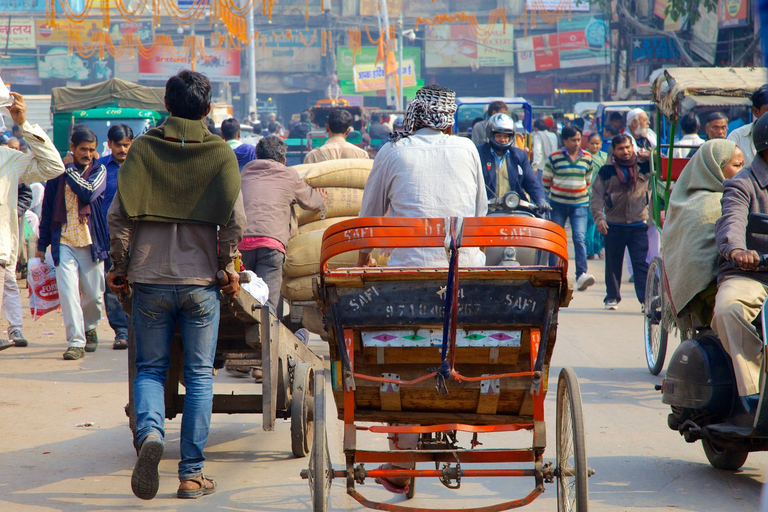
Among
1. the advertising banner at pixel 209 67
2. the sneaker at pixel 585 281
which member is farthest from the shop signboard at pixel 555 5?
the sneaker at pixel 585 281

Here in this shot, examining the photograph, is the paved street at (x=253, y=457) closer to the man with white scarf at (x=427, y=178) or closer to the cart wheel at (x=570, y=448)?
the cart wheel at (x=570, y=448)

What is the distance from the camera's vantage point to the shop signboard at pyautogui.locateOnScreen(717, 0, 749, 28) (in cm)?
1709

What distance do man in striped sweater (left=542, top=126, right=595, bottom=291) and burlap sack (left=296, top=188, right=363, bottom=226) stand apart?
13.2 feet

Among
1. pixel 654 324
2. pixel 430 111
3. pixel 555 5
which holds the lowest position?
pixel 654 324

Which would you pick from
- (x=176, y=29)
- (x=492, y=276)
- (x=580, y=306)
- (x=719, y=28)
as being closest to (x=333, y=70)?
(x=176, y=29)

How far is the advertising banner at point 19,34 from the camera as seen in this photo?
1823 inches

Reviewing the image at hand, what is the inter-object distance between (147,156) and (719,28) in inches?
689

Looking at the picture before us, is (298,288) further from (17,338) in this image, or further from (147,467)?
(147,467)

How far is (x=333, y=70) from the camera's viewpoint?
47.0 metres

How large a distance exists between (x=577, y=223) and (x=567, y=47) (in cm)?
3528

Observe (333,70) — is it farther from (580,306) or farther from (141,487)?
(141,487)

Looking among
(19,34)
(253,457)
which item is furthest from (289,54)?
(253,457)

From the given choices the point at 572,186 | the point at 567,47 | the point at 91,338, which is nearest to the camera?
the point at 91,338

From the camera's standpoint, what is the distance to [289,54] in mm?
48688
